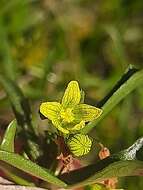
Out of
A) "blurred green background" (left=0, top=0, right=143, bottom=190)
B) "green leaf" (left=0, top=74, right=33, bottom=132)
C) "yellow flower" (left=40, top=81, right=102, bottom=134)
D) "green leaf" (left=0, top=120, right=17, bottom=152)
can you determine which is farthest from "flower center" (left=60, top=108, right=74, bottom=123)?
"blurred green background" (left=0, top=0, right=143, bottom=190)

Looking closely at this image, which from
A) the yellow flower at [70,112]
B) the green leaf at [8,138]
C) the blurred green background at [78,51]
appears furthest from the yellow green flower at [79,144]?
the blurred green background at [78,51]

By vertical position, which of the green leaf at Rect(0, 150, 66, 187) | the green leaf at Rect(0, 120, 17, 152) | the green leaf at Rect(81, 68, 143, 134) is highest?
the green leaf at Rect(81, 68, 143, 134)

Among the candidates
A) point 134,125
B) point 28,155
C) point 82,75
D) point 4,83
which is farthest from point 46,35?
point 28,155

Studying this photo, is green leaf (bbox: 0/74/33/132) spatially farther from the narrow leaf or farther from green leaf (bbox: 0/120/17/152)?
green leaf (bbox: 0/120/17/152)

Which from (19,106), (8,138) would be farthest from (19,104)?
(8,138)

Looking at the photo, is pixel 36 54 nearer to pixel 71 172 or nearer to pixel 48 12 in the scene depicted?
pixel 48 12

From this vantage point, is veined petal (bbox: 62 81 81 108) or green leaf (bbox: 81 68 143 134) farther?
green leaf (bbox: 81 68 143 134)

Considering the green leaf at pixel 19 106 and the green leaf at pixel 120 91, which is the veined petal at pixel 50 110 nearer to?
the green leaf at pixel 120 91
